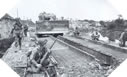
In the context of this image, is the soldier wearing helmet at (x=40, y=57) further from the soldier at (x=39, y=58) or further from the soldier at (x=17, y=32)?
the soldier at (x=17, y=32)

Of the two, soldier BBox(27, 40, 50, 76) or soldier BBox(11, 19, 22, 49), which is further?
soldier BBox(11, 19, 22, 49)

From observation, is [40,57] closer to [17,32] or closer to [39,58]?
[39,58]

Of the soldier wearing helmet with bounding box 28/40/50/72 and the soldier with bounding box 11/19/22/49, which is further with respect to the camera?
the soldier with bounding box 11/19/22/49

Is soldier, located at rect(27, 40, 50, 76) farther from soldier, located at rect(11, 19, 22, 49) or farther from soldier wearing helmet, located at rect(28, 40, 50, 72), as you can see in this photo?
soldier, located at rect(11, 19, 22, 49)

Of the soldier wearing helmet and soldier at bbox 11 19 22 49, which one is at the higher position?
soldier at bbox 11 19 22 49

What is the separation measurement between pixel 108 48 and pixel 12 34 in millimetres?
2295

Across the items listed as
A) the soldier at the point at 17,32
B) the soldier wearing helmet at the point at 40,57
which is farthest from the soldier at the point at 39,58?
the soldier at the point at 17,32

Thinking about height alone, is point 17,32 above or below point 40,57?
above

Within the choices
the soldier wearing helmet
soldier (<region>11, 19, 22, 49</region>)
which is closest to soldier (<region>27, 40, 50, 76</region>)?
the soldier wearing helmet

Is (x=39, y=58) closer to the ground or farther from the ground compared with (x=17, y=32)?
closer to the ground

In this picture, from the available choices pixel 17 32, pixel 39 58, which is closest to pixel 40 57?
pixel 39 58

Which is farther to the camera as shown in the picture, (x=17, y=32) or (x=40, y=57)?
(x=17, y=32)

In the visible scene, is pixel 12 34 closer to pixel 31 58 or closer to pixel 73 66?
pixel 73 66

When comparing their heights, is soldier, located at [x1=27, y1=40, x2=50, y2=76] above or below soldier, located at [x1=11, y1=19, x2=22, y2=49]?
below
